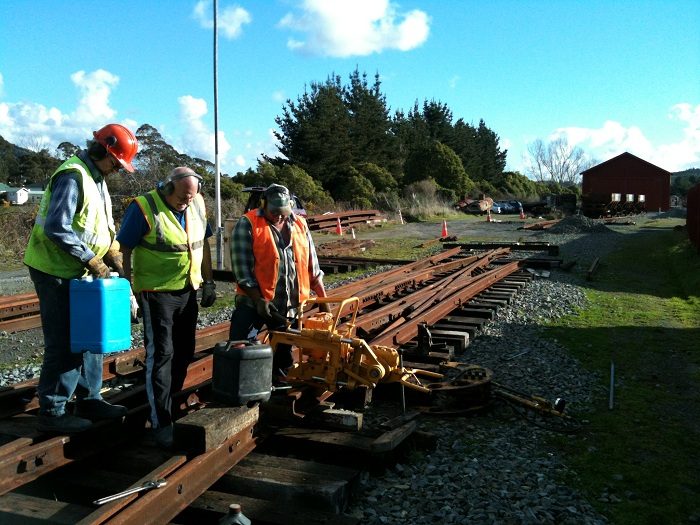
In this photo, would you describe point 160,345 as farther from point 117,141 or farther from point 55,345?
point 117,141

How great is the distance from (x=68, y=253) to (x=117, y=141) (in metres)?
0.79

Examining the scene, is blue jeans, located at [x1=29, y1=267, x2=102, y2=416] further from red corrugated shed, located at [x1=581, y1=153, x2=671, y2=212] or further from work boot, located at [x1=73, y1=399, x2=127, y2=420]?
red corrugated shed, located at [x1=581, y1=153, x2=671, y2=212]

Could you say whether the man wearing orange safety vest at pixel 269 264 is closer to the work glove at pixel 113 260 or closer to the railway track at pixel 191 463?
the railway track at pixel 191 463

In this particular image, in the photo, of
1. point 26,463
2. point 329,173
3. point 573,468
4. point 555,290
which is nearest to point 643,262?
point 555,290

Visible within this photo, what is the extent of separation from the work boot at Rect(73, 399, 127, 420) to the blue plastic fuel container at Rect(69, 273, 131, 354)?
452 mm

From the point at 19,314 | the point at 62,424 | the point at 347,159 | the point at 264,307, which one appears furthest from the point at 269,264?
the point at 347,159

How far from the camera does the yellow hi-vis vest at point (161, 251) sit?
156 inches

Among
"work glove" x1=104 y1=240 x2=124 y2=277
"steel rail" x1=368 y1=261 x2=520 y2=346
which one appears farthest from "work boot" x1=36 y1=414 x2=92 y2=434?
"steel rail" x1=368 y1=261 x2=520 y2=346

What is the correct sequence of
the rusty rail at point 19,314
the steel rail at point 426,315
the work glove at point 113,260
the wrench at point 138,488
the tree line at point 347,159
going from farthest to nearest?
the tree line at point 347,159, the rusty rail at point 19,314, the steel rail at point 426,315, the work glove at point 113,260, the wrench at point 138,488

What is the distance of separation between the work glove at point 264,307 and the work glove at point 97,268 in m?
1.05

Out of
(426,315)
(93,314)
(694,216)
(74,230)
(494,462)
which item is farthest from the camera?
(694,216)

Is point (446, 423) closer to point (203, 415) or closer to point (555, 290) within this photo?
point (203, 415)

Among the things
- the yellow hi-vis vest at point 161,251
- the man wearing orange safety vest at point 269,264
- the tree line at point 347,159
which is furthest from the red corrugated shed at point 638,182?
the yellow hi-vis vest at point 161,251

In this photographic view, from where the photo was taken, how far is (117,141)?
3.96m
